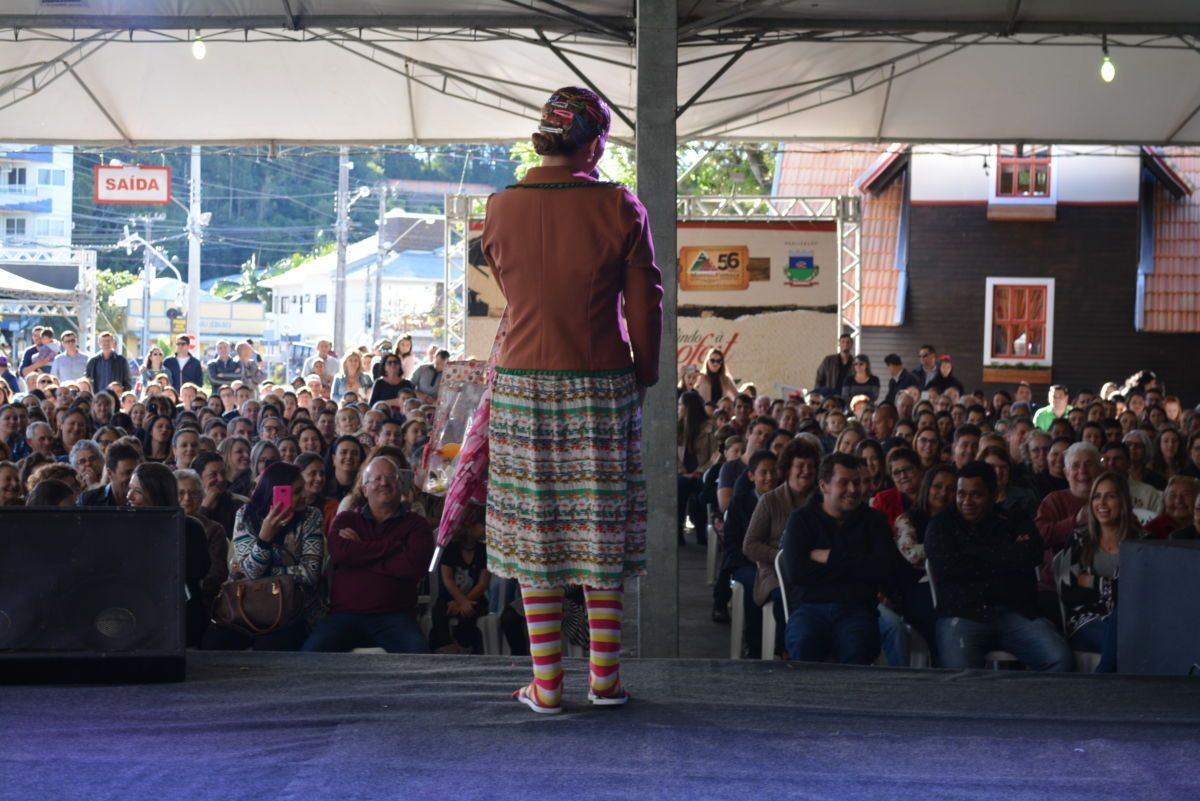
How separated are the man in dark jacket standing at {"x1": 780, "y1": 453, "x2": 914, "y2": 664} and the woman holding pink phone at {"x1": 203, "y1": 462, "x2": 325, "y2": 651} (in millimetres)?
1942

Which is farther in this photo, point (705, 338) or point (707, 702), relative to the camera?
point (705, 338)

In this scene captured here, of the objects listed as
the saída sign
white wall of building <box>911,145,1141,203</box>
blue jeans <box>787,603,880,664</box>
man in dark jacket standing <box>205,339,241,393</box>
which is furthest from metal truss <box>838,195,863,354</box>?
blue jeans <box>787,603,880,664</box>

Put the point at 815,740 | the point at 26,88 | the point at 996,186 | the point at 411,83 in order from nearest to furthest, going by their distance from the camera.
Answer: the point at 815,740 → the point at 26,88 → the point at 411,83 → the point at 996,186

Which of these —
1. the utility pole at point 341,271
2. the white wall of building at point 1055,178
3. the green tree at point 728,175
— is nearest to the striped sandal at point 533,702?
the white wall of building at point 1055,178

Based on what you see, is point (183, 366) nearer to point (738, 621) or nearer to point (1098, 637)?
point (738, 621)

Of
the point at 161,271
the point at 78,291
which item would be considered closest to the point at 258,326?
the point at 161,271

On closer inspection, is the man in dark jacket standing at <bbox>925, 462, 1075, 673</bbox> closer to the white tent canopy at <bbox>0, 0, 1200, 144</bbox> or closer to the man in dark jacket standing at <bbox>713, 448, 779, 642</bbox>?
the man in dark jacket standing at <bbox>713, 448, 779, 642</bbox>

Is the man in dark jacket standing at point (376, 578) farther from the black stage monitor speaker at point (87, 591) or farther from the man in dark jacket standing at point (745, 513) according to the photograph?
the man in dark jacket standing at point (745, 513)

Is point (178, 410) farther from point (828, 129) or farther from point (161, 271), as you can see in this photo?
point (161, 271)

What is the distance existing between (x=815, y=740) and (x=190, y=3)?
192 inches

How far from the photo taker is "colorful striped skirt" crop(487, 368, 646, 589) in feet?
13.1

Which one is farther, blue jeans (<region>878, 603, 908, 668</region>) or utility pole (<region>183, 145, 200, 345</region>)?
utility pole (<region>183, 145, 200, 345</region>)

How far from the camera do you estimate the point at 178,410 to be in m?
12.7

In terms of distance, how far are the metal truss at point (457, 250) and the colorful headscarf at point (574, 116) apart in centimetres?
1329
